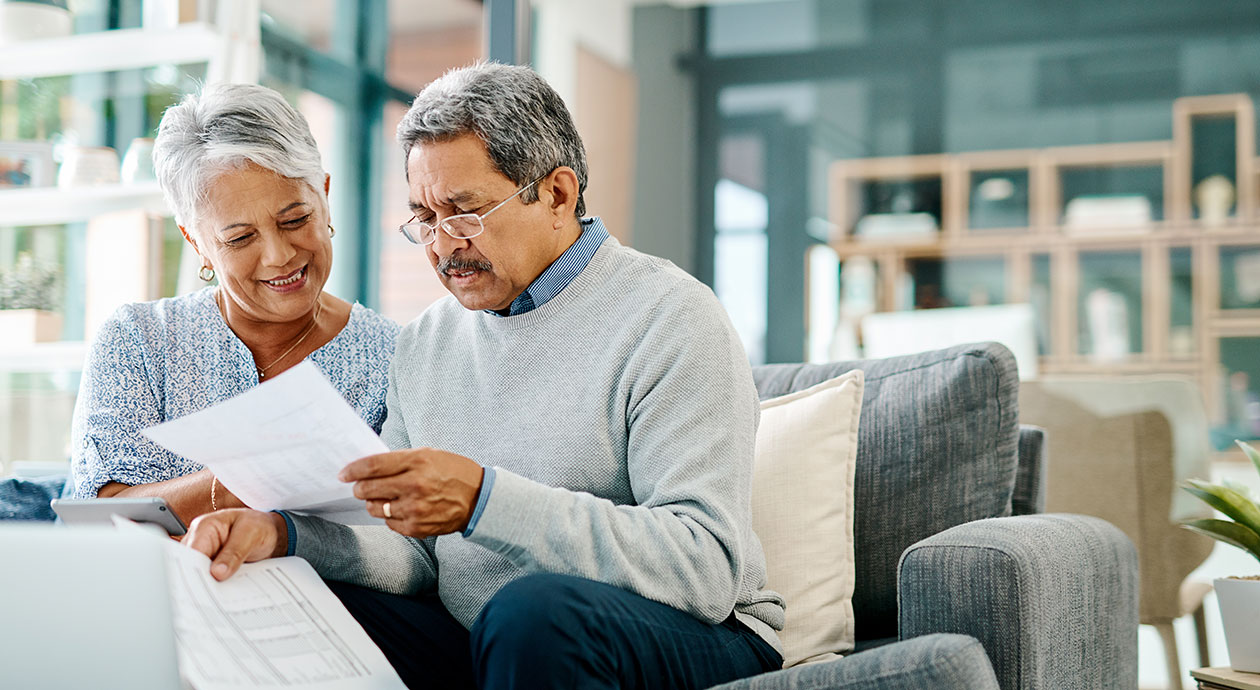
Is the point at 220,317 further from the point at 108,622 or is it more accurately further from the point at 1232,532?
the point at 1232,532

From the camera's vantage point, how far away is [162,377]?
62.2 inches

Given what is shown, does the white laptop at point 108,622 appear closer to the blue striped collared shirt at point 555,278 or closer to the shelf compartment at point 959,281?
the blue striped collared shirt at point 555,278

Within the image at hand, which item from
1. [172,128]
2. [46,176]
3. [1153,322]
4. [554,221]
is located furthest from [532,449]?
[1153,322]

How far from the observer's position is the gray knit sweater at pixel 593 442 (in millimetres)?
1085

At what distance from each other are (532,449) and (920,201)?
3466 mm

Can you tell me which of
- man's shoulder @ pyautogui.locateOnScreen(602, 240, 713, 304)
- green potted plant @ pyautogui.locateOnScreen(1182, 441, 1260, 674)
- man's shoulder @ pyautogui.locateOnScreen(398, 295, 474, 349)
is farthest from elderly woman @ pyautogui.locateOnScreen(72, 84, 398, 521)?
green potted plant @ pyautogui.locateOnScreen(1182, 441, 1260, 674)

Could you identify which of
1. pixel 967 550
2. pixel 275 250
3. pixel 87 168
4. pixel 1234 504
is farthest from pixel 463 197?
pixel 87 168

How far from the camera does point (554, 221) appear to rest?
1375 mm

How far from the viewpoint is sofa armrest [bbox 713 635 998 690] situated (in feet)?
3.34

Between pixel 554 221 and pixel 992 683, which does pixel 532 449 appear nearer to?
pixel 554 221

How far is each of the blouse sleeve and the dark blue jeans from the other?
2.30 ft

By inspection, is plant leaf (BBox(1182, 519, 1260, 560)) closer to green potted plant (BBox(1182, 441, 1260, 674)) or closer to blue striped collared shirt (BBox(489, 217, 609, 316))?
green potted plant (BBox(1182, 441, 1260, 674))

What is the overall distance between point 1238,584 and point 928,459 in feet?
1.62

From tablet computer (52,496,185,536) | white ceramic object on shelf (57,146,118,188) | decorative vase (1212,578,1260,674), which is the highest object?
white ceramic object on shelf (57,146,118,188)
